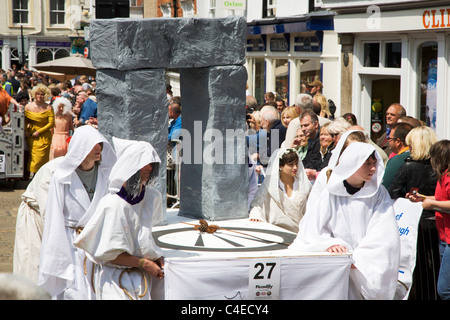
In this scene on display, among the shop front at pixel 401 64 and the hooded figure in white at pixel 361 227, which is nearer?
the hooded figure in white at pixel 361 227

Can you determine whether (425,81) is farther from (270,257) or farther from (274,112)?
(270,257)

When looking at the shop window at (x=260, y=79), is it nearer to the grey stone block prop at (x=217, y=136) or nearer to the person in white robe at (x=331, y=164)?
the grey stone block prop at (x=217, y=136)

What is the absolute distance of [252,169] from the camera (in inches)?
305

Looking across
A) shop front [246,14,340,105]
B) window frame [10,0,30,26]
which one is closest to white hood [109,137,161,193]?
shop front [246,14,340,105]

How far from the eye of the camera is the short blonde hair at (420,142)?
634 centimetres

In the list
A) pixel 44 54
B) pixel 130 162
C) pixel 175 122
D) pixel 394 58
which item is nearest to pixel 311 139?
pixel 175 122

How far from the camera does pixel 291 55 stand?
779 inches

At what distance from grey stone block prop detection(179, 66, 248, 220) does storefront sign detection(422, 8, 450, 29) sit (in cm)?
601

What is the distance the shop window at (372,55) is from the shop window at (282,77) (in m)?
5.47

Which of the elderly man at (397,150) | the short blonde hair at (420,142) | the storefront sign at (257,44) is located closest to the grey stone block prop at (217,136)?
the elderly man at (397,150)

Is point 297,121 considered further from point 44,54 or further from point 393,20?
point 44,54

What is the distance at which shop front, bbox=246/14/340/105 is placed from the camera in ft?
55.7
